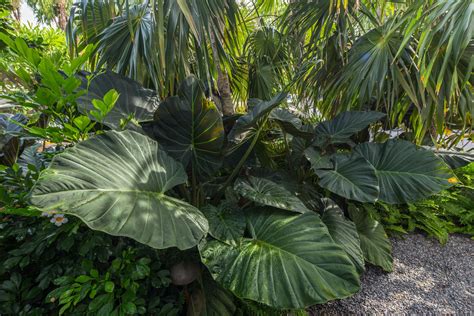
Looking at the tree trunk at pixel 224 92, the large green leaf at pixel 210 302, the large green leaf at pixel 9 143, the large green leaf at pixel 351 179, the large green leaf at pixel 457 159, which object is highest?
the large green leaf at pixel 9 143

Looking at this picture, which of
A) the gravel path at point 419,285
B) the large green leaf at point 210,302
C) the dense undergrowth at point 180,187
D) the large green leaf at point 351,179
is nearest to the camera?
the dense undergrowth at point 180,187

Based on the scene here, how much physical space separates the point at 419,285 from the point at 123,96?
182 centimetres

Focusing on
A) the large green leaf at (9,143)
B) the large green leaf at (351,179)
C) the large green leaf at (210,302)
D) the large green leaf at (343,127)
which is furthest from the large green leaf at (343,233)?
the large green leaf at (9,143)

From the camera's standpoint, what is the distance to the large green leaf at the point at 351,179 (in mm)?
1253

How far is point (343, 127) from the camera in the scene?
5.45 feet

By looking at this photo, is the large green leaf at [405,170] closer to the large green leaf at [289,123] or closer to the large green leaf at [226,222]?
the large green leaf at [289,123]

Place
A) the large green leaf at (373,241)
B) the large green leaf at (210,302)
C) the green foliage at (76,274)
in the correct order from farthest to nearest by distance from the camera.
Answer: the large green leaf at (373,241), the large green leaf at (210,302), the green foliage at (76,274)

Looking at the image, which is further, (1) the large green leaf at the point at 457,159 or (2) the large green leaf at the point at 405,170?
(1) the large green leaf at the point at 457,159

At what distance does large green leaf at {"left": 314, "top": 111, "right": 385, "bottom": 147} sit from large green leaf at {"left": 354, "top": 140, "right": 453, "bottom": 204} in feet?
0.39

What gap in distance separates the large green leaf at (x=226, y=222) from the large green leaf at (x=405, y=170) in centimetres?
73

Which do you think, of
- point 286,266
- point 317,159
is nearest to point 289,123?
point 317,159

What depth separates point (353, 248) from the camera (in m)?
1.26

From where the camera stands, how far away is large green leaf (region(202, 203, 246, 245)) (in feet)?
3.45

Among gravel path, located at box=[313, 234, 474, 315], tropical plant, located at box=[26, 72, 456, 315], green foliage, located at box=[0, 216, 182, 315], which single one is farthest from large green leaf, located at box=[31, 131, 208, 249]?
gravel path, located at box=[313, 234, 474, 315]
